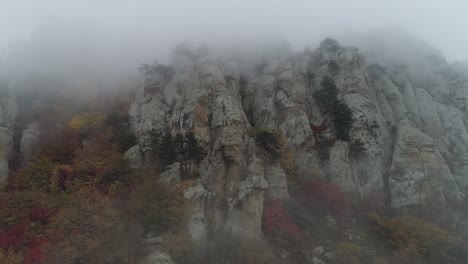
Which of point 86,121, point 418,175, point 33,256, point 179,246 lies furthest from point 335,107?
point 33,256

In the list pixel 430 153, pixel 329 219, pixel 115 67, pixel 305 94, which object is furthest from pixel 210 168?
pixel 115 67

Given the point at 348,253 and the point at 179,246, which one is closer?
the point at 179,246

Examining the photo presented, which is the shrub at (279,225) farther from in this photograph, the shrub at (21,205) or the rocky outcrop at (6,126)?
the rocky outcrop at (6,126)

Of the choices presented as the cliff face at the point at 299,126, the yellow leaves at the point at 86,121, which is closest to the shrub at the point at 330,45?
the cliff face at the point at 299,126

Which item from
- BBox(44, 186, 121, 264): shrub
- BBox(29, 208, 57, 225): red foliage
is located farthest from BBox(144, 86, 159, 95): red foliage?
BBox(29, 208, 57, 225): red foliage

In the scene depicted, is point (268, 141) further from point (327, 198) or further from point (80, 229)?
point (80, 229)

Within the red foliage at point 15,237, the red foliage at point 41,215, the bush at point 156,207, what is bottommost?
the red foliage at point 15,237
